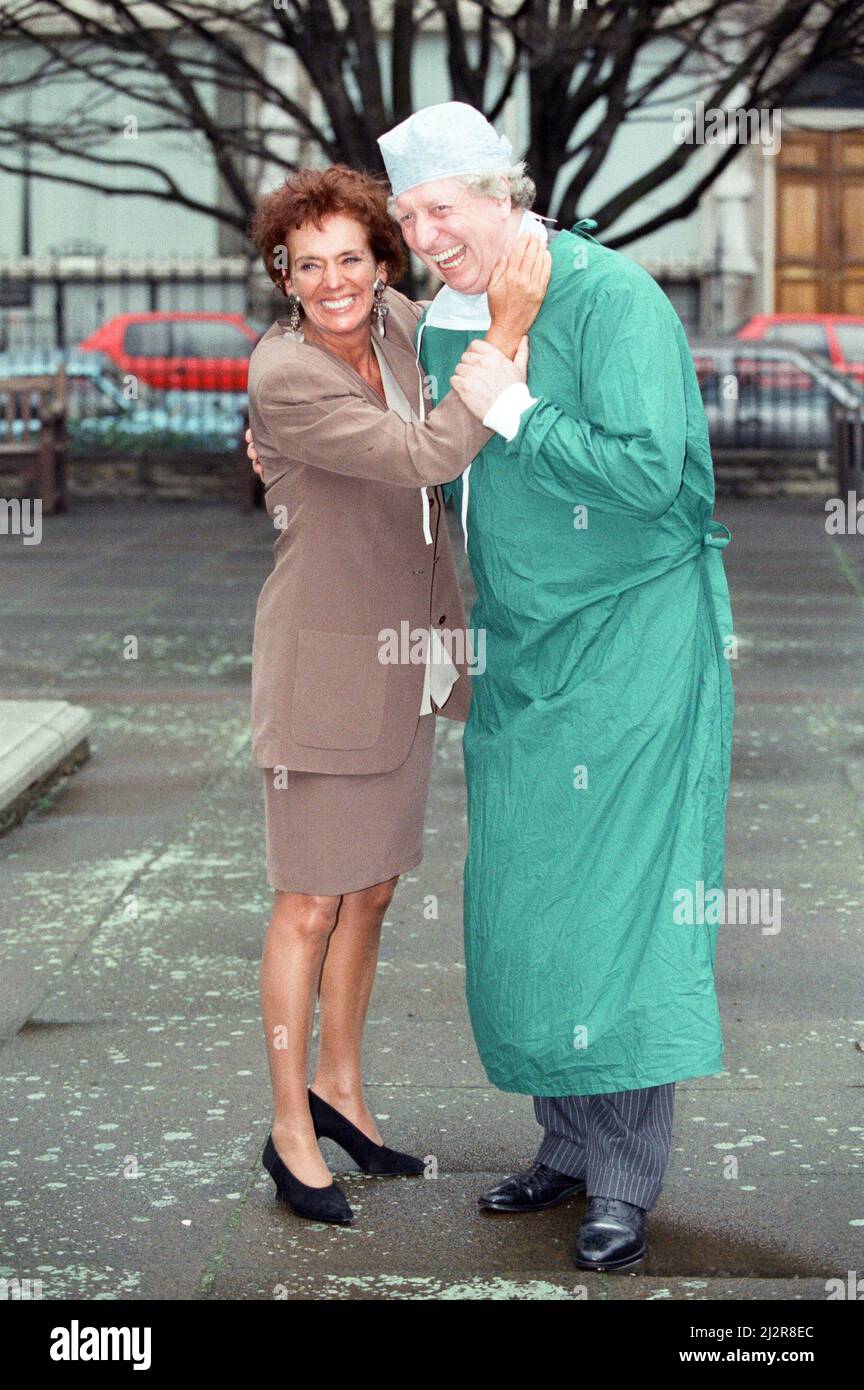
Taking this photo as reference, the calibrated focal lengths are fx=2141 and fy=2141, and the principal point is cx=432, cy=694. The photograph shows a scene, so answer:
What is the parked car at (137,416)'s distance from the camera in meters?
19.0

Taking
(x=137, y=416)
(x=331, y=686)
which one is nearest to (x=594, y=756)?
(x=331, y=686)

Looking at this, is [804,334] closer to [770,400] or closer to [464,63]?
[770,400]

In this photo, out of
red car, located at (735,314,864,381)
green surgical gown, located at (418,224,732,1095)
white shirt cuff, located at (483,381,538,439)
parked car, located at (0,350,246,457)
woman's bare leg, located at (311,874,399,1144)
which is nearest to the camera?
white shirt cuff, located at (483,381,538,439)

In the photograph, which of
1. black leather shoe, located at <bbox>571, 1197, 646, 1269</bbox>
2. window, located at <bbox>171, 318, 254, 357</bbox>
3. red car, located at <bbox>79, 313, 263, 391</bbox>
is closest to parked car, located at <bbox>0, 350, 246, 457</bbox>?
red car, located at <bbox>79, 313, 263, 391</bbox>

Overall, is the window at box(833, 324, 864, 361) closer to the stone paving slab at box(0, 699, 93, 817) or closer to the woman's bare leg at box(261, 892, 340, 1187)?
the stone paving slab at box(0, 699, 93, 817)

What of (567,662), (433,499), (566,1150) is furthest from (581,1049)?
(433,499)

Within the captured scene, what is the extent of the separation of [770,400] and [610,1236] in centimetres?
1556

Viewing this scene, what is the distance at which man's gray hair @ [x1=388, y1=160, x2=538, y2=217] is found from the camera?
360 centimetres

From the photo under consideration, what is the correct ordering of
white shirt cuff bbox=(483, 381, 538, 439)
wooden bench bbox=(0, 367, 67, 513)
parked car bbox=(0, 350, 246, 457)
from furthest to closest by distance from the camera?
parked car bbox=(0, 350, 246, 457) < wooden bench bbox=(0, 367, 67, 513) < white shirt cuff bbox=(483, 381, 538, 439)

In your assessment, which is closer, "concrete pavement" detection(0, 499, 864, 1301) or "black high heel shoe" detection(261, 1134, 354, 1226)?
"concrete pavement" detection(0, 499, 864, 1301)

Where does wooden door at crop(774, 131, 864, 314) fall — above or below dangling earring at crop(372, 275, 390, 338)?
above

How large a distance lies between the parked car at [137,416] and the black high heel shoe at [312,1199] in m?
14.1

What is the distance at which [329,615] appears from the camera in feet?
12.7

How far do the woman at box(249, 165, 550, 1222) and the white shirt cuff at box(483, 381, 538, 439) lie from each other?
159 millimetres
